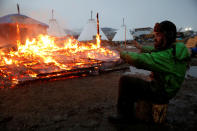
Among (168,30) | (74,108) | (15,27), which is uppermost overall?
(15,27)

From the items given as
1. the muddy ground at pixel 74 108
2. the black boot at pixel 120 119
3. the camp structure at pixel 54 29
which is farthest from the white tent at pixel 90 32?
the black boot at pixel 120 119

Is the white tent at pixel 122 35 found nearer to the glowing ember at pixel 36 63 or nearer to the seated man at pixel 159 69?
the glowing ember at pixel 36 63

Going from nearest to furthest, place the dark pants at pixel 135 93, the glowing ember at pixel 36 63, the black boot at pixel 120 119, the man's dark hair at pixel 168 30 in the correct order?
the man's dark hair at pixel 168 30 → the dark pants at pixel 135 93 → the black boot at pixel 120 119 → the glowing ember at pixel 36 63

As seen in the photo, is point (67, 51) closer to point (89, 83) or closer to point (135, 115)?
point (89, 83)

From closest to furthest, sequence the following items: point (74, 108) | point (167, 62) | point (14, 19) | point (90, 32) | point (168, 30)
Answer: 1. point (167, 62)
2. point (168, 30)
3. point (74, 108)
4. point (14, 19)
5. point (90, 32)

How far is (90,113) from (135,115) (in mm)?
1006

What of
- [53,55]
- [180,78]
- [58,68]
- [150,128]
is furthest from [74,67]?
[180,78]

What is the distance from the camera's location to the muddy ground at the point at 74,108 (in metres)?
2.57

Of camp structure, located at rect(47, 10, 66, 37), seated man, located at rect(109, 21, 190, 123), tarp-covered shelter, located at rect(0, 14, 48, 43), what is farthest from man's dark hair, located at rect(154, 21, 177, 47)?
camp structure, located at rect(47, 10, 66, 37)

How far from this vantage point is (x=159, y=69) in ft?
6.02

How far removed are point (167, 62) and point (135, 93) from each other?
77cm

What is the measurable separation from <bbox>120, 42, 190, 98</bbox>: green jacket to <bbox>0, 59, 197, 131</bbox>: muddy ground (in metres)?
1.06

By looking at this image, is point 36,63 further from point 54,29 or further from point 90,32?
point 54,29

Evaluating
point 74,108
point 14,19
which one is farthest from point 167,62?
point 14,19
